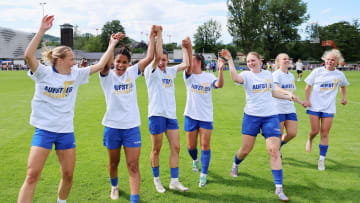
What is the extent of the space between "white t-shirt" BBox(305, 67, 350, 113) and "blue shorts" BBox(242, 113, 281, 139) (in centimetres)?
166

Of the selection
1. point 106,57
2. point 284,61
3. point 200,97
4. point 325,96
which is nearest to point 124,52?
point 106,57

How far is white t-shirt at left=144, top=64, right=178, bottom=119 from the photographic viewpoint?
4.66m

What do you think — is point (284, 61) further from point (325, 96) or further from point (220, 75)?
point (220, 75)

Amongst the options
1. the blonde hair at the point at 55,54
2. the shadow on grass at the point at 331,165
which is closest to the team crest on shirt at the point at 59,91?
the blonde hair at the point at 55,54

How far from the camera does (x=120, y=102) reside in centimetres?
391

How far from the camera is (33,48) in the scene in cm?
326

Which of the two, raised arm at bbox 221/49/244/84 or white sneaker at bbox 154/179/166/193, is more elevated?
raised arm at bbox 221/49/244/84

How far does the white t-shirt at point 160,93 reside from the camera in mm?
4656

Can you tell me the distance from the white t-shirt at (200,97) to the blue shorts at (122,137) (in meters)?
1.41

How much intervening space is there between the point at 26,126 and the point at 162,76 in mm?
6525

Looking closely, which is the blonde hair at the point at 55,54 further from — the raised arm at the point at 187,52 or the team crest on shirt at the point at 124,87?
the raised arm at the point at 187,52

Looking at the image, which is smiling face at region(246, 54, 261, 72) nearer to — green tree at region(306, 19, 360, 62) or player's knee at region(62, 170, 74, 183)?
player's knee at region(62, 170, 74, 183)

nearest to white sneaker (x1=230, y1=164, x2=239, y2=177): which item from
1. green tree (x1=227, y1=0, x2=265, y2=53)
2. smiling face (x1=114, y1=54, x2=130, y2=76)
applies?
smiling face (x1=114, y1=54, x2=130, y2=76)

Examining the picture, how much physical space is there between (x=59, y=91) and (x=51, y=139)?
1.95 ft
